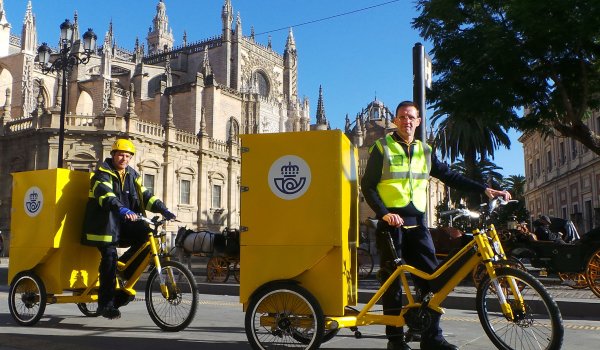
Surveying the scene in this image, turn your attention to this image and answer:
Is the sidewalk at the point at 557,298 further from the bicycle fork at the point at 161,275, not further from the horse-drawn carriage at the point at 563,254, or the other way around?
the bicycle fork at the point at 161,275

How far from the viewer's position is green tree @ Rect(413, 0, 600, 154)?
1202cm

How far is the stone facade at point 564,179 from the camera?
3444 cm

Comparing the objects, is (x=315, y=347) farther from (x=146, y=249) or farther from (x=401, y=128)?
(x=146, y=249)

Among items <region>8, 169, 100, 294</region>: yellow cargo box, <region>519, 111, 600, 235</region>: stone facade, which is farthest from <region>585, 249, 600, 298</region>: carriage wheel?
<region>519, 111, 600, 235</region>: stone facade

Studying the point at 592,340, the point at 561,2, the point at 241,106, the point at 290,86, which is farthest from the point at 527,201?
the point at 592,340

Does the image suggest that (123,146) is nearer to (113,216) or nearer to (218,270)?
(113,216)

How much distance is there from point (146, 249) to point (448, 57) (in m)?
10.6

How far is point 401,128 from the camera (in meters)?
4.43

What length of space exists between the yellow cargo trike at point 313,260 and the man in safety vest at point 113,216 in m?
1.65

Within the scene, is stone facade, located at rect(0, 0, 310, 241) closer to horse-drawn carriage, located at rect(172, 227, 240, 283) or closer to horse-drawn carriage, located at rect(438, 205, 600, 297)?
horse-drawn carriage, located at rect(172, 227, 240, 283)

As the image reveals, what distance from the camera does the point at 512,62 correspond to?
1266cm

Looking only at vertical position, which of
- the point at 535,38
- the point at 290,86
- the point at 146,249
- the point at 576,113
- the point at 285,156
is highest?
the point at 290,86

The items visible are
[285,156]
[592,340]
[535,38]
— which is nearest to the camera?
[285,156]

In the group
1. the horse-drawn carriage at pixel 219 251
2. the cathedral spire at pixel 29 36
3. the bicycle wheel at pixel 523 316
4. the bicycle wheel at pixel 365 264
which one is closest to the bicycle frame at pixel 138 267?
the bicycle wheel at pixel 523 316
